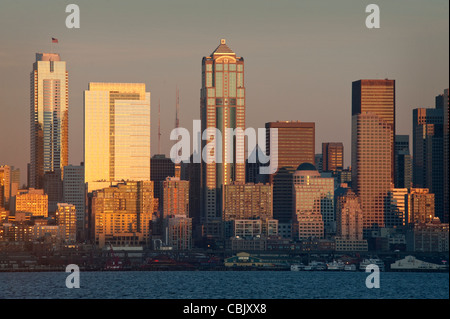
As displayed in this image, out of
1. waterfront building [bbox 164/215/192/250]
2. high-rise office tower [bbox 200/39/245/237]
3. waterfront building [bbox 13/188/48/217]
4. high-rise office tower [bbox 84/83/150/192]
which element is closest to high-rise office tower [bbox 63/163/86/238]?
high-rise office tower [bbox 84/83/150/192]

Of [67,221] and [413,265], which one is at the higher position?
[67,221]

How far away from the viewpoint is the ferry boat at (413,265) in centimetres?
9544

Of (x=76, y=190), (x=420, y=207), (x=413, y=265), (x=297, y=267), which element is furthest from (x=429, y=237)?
(x=76, y=190)

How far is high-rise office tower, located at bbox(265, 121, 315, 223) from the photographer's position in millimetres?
122062

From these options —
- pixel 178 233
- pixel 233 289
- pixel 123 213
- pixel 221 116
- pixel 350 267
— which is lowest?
pixel 350 267

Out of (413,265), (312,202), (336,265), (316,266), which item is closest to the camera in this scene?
(413,265)

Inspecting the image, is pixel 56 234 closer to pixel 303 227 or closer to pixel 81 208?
pixel 81 208

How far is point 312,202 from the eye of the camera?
119 meters

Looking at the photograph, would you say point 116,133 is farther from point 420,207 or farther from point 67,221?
point 420,207

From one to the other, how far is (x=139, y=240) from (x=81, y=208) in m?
13.9

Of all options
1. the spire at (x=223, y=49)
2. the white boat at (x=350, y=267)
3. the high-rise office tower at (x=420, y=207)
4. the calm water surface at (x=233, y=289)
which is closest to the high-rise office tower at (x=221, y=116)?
the spire at (x=223, y=49)

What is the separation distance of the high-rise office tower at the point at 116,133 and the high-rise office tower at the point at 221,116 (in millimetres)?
8449

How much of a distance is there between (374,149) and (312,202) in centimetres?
1086
